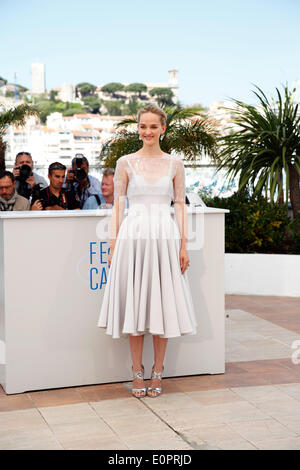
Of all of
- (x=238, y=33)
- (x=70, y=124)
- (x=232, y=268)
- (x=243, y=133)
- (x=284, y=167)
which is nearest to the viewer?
(x=232, y=268)

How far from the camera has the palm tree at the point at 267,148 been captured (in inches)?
312

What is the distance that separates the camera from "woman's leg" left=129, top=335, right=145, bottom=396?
3926 mm

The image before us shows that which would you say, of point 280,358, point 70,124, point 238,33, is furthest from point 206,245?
point 238,33

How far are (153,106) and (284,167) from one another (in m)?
4.19

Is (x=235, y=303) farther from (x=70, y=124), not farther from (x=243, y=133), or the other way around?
(x=70, y=124)

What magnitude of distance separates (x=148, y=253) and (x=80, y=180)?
255cm

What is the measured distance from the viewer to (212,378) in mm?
4285

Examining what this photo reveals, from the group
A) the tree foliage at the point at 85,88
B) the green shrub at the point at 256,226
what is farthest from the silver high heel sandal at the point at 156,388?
the tree foliage at the point at 85,88

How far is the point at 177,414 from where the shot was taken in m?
3.61

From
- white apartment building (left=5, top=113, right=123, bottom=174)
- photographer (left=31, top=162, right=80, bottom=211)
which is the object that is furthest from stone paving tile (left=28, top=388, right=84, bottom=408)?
white apartment building (left=5, top=113, right=123, bottom=174)

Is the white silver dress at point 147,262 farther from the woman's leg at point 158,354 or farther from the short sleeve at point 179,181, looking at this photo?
the woman's leg at point 158,354

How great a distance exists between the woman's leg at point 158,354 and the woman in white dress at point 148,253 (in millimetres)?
54

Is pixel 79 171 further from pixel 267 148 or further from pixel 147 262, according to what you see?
pixel 267 148

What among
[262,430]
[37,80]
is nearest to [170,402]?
[262,430]
